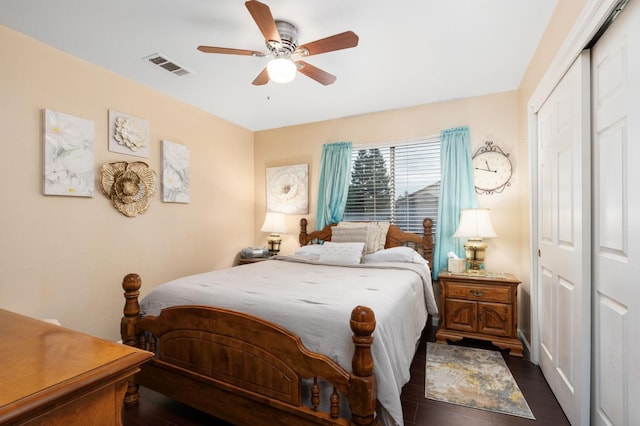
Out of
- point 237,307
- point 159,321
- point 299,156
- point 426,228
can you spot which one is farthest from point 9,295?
point 426,228

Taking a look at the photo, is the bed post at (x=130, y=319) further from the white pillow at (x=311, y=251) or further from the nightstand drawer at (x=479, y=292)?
the nightstand drawer at (x=479, y=292)

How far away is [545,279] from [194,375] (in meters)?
2.57

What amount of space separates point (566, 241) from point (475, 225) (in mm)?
1111

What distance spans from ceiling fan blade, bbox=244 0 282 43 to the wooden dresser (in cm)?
166

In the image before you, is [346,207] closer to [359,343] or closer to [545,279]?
[545,279]

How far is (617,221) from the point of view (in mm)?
1418

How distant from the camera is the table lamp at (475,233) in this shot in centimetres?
301

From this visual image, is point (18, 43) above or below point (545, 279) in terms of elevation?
above

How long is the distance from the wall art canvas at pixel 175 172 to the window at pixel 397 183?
6.68 ft

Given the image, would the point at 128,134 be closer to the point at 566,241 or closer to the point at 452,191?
the point at 452,191

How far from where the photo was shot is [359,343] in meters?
1.39

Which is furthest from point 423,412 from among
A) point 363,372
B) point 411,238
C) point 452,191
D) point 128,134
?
point 128,134

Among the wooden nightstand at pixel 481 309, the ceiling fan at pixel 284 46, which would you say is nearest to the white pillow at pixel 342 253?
the wooden nightstand at pixel 481 309

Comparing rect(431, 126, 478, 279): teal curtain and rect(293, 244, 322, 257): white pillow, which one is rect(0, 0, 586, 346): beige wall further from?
rect(293, 244, 322, 257): white pillow
